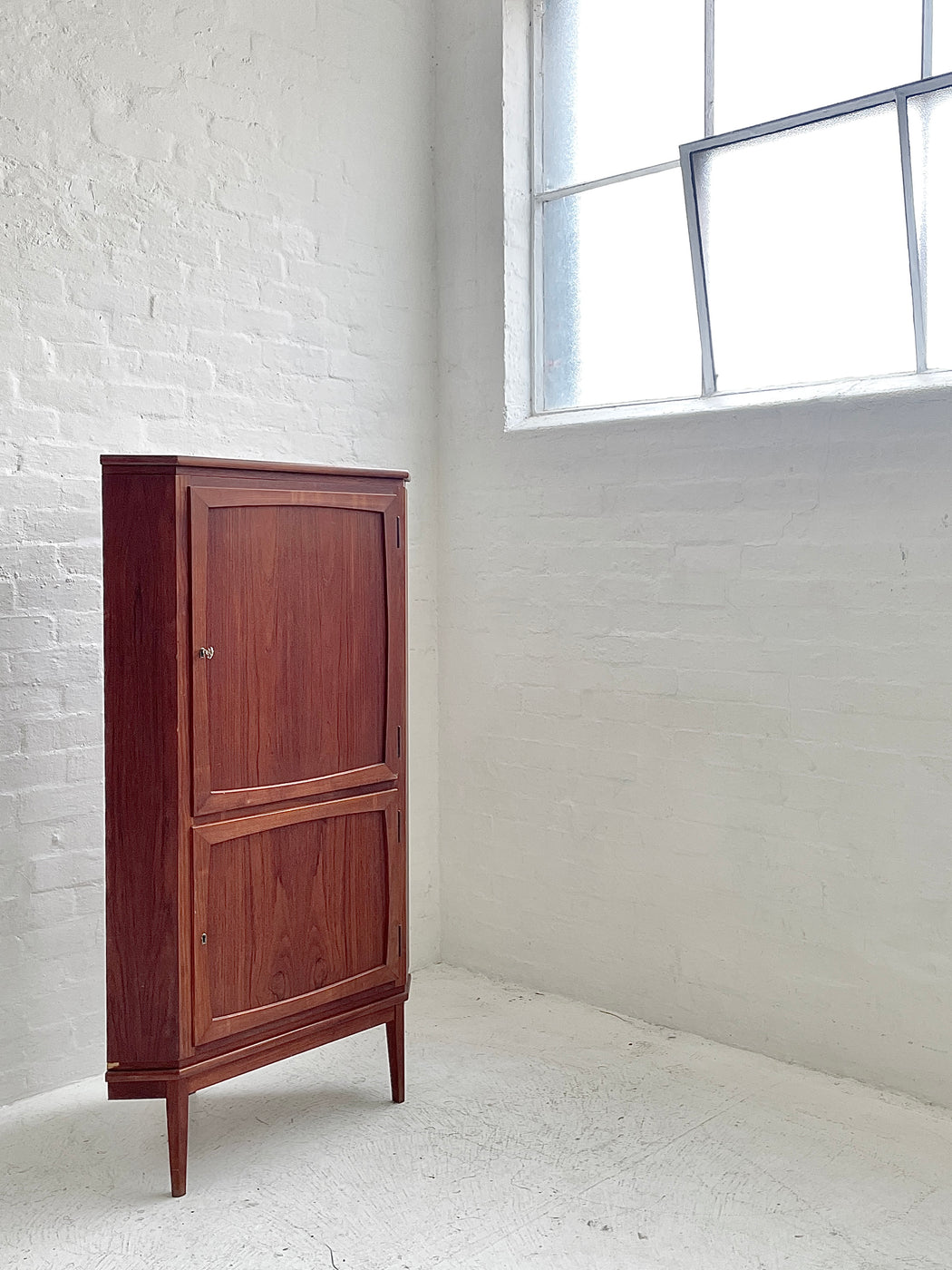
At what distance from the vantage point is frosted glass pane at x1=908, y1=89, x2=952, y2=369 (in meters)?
2.88

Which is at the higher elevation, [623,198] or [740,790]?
[623,198]

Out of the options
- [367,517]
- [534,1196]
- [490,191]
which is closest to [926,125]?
[490,191]

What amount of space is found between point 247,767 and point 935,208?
2.13 m

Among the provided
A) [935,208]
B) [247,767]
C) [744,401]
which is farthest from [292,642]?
[935,208]

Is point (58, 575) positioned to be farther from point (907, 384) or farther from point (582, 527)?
point (907, 384)

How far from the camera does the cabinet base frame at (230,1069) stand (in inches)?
101

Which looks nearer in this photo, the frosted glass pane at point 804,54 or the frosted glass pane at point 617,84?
the frosted glass pane at point 804,54

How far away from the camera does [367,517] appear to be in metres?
2.92

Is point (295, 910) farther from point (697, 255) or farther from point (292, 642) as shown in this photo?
point (697, 255)

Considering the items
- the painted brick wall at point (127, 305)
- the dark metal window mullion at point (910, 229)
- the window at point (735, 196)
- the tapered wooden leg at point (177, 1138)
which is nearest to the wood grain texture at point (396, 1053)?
the tapered wooden leg at point (177, 1138)

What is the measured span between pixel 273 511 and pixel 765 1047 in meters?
1.95

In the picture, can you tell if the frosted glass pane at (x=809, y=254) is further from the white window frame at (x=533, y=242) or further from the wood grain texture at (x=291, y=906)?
the wood grain texture at (x=291, y=906)

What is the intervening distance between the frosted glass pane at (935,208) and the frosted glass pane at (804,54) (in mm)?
114

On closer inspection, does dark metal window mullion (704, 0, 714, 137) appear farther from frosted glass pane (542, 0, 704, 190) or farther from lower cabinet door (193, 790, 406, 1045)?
lower cabinet door (193, 790, 406, 1045)
